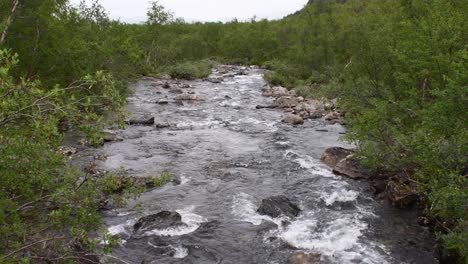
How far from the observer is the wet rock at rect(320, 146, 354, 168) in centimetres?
2275

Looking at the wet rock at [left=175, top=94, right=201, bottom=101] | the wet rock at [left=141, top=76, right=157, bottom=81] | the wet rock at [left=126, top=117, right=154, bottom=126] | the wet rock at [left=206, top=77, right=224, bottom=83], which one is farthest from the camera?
the wet rock at [left=206, top=77, right=224, bottom=83]

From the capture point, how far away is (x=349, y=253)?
13898 millimetres

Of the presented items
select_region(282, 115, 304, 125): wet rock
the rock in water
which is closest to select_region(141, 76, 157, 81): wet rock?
select_region(282, 115, 304, 125): wet rock

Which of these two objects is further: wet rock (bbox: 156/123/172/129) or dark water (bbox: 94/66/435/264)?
wet rock (bbox: 156/123/172/129)

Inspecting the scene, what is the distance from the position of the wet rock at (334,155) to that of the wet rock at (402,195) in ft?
16.2

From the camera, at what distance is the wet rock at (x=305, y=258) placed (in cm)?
1312

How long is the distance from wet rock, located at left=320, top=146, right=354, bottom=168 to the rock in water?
5913mm

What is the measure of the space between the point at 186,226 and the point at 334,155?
10737 millimetres

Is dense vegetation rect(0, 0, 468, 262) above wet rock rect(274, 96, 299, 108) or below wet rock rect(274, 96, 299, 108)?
above

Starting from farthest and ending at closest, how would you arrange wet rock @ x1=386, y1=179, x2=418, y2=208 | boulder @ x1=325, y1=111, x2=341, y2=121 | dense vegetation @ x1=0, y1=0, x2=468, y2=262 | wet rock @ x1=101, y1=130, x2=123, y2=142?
boulder @ x1=325, y1=111, x2=341, y2=121 → wet rock @ x1=101, y1=130, x2=123, y2=142 → wet rock @ x1=386, y1=179, x2=418, y2=208 → dense vegetation @ x1=0, y1=0, x2=468, y2=262

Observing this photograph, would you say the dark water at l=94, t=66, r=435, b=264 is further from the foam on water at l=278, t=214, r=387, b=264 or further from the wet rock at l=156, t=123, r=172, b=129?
the wet rock at l=156, t=123, r=172, b=129

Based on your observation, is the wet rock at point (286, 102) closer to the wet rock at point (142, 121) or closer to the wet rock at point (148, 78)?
the wet rock at point (142, 121)

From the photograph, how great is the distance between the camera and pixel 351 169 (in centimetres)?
2112

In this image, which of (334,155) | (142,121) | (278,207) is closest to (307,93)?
(142,121)
